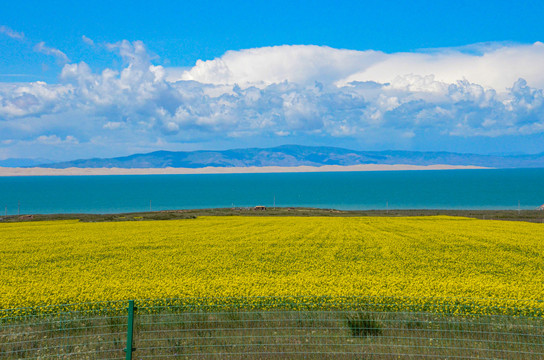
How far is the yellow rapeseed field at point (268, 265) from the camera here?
50.1ft

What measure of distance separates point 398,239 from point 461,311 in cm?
1892

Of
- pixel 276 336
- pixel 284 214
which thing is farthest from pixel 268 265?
pixel 284 214

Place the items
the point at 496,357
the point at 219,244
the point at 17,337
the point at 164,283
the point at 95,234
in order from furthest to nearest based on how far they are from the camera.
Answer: the point at 95,234 → the point at 219,244 → the point at 164,283 → the point at 17,337 → the point at 496,357

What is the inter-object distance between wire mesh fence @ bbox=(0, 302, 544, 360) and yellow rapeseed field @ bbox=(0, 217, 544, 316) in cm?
89

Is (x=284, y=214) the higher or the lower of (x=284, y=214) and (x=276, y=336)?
the lower

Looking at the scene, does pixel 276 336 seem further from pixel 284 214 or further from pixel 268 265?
pixel 284 214

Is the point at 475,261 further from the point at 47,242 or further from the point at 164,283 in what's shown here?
the point at 47,242

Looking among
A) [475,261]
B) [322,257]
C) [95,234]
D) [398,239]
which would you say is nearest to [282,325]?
[322,257]

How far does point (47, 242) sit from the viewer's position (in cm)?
3092

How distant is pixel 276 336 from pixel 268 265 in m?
11.3

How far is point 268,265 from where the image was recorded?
2247 cm

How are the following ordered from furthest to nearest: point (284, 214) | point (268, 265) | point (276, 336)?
point (284, 214), point (268, 265), point (276, 336)

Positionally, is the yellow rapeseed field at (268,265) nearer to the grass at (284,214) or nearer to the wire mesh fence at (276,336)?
the wire mesh fence at (276,336)

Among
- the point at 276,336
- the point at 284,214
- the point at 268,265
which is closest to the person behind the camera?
the point at 276,336
